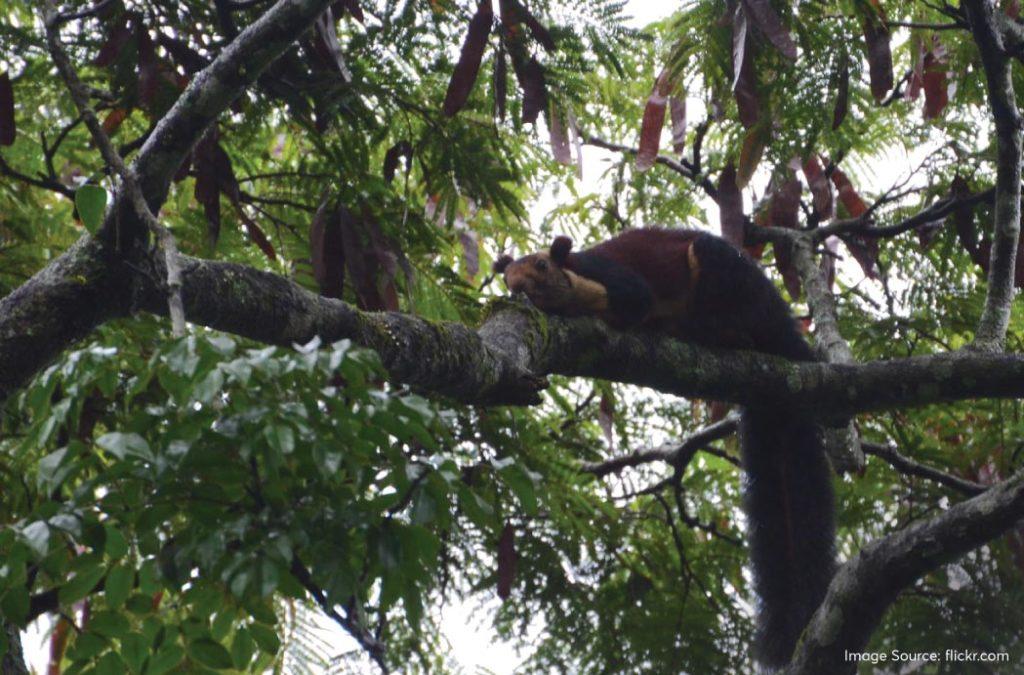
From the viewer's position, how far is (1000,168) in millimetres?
4887

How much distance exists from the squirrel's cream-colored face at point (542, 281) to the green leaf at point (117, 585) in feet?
9.97

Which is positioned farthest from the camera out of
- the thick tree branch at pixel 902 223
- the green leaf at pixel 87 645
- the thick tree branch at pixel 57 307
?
the thick tree branch at pixel 902 223

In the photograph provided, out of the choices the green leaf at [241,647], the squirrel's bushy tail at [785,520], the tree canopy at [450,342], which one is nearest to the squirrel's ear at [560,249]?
the tree canopy at [450,342]

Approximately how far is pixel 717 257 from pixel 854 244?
1.10 metres

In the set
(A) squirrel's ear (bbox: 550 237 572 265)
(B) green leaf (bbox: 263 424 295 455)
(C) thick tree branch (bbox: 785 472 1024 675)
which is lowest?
(B) green leaf (bbox: 263 424 295 455)

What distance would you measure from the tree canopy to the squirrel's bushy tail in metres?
0.19

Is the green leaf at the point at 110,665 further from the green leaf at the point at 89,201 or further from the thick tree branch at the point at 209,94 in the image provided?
the thick tree branch at the point at 209,94

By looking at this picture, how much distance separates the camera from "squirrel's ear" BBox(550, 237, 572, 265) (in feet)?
18.2

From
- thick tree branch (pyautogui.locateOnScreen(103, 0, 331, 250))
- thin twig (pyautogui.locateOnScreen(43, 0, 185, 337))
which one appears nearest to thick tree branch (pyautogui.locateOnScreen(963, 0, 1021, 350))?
thick tree branch (pyautogui.locateOnScreen(103, 0, 331, 250))

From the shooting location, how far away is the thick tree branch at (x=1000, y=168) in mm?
4527

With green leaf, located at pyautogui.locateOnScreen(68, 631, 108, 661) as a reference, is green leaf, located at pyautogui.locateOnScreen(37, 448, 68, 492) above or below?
above

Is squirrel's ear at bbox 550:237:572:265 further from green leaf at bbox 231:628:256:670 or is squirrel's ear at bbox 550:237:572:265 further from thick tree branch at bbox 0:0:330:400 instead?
green leaf at bbox 231:628:256:670

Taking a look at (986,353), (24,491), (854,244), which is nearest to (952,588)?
(986,353)

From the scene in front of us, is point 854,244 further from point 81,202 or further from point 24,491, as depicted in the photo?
point 81,202
